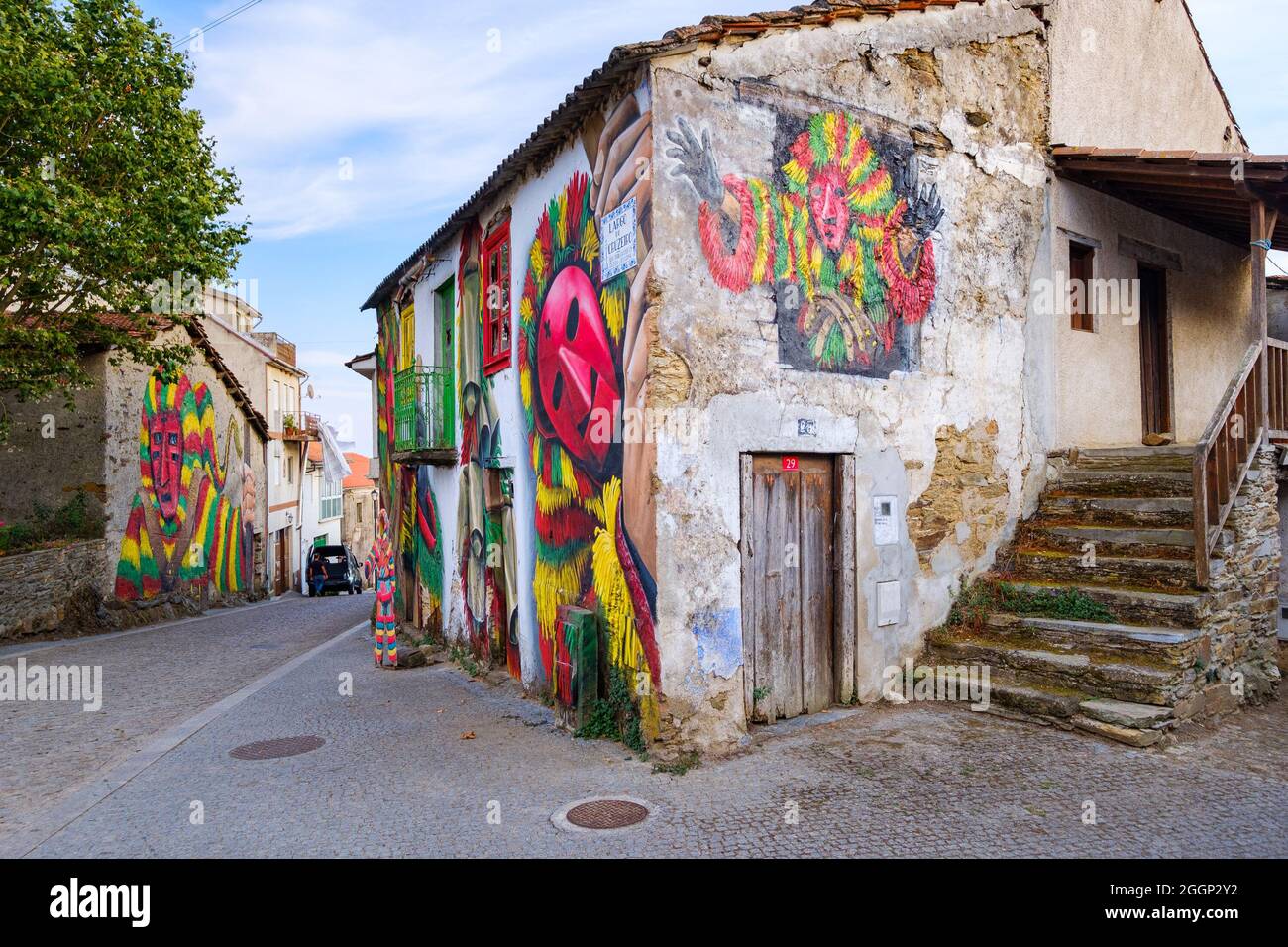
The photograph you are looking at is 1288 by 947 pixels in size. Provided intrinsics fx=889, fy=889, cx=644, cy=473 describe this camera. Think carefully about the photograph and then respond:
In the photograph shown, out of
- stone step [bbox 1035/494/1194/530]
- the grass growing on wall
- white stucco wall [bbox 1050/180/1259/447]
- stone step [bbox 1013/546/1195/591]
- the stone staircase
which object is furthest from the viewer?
the grass growing on wall

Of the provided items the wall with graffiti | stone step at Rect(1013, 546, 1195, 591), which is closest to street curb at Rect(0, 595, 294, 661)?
the wall with graffiti

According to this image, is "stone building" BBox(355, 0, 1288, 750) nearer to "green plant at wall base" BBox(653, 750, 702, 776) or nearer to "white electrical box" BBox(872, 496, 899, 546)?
"white electrical box" BBox(872, 496, 899, 546)

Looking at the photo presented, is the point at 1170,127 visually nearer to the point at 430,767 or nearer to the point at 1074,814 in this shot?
the point at 1074,814

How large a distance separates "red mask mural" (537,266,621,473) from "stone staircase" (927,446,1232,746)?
387 centimetres

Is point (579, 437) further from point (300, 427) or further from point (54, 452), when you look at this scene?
point (300, 427)

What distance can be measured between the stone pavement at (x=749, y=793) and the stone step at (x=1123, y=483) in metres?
2.14

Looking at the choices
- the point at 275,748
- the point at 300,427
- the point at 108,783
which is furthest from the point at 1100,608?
the point at 300,427

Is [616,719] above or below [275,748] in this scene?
above

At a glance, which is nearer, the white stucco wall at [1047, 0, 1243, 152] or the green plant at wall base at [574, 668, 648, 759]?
the green plant at wall base at [574, 668, 648, 759]

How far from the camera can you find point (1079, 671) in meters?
7.32

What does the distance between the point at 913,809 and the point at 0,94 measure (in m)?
12.0

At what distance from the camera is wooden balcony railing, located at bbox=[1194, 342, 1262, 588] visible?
756 centimetres

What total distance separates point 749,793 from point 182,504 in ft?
56.1
